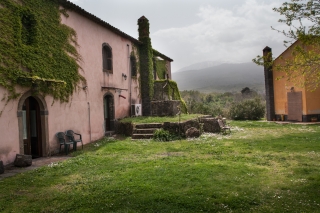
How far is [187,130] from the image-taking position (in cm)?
1350

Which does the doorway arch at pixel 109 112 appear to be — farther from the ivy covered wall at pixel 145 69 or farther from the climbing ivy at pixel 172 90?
the climbing ivy at pixel 172 90

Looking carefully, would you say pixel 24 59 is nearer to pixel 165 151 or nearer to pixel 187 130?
pixel 165 151

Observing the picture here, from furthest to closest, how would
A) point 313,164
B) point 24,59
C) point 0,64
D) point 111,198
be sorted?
point 24,59
point 0,64
point 313,164
point 111,198

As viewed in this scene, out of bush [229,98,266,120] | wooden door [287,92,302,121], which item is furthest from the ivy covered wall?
wooden door [287,92,302,121]

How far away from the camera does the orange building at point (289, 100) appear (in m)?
18.6

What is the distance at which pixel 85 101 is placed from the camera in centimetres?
1323

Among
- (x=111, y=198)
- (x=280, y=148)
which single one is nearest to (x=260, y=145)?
(x=280, y=148)

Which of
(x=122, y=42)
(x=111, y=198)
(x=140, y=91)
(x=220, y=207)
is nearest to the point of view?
(x=220, y=207)

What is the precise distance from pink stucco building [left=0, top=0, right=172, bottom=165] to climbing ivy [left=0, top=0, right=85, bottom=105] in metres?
0.35

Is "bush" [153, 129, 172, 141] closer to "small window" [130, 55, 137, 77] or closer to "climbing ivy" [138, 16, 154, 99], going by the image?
"small window" [130, 55, 137, 77]

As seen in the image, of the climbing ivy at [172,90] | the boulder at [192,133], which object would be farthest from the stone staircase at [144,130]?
the climbing ivy at [172,90]

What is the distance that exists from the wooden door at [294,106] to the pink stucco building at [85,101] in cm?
1209

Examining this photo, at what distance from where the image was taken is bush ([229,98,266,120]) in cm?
2498

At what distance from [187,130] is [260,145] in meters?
4.08
